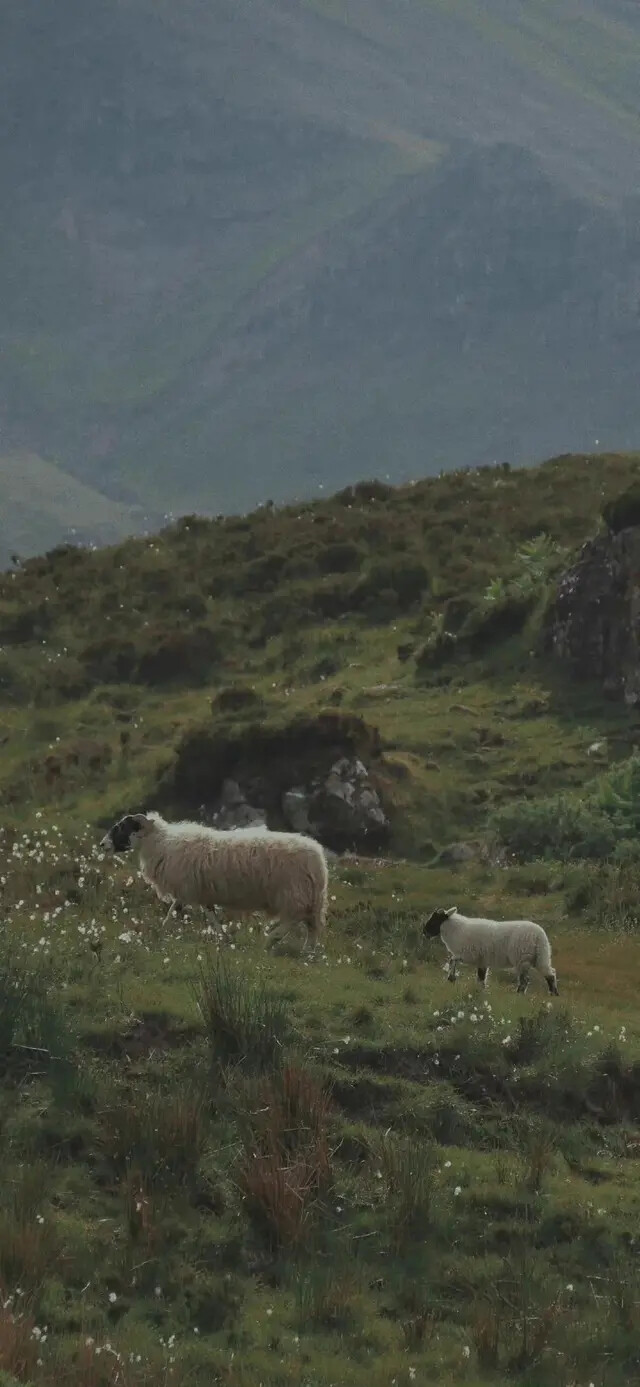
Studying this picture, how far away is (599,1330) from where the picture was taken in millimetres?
11750

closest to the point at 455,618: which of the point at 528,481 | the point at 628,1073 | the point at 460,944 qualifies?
the point at 528,481

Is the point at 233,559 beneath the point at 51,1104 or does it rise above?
above

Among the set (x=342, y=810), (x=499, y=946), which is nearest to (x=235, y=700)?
(x=342, y=810)

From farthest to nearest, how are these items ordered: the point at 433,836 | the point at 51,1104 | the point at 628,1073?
the point at 433,836 < the point at 628,1073 < the point at 51,1104

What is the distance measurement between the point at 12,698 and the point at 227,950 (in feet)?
80.5

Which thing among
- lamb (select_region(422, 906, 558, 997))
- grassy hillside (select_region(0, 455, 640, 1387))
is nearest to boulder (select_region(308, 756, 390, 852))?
grassy hillside (select_region(0, 455, 640, 1387))

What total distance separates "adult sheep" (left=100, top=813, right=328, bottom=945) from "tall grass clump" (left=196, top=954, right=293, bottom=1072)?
13.1 feet

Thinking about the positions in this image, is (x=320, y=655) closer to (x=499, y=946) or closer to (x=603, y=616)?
(x=603, y=616)

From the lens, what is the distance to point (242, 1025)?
46.2 ft

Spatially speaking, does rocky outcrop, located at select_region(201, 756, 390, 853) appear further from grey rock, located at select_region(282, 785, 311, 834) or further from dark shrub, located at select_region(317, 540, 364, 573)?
dark shrub, located at select_region(317, 540, 364, 573)

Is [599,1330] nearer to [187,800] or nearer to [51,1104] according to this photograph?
[51,1104]

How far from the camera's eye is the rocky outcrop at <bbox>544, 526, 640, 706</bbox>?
32688 millimetres

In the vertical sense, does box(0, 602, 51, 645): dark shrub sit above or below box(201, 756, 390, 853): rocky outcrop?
above

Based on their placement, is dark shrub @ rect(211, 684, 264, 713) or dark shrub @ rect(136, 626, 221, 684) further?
dark shrub @ rect(136, 626, 221, 684)
